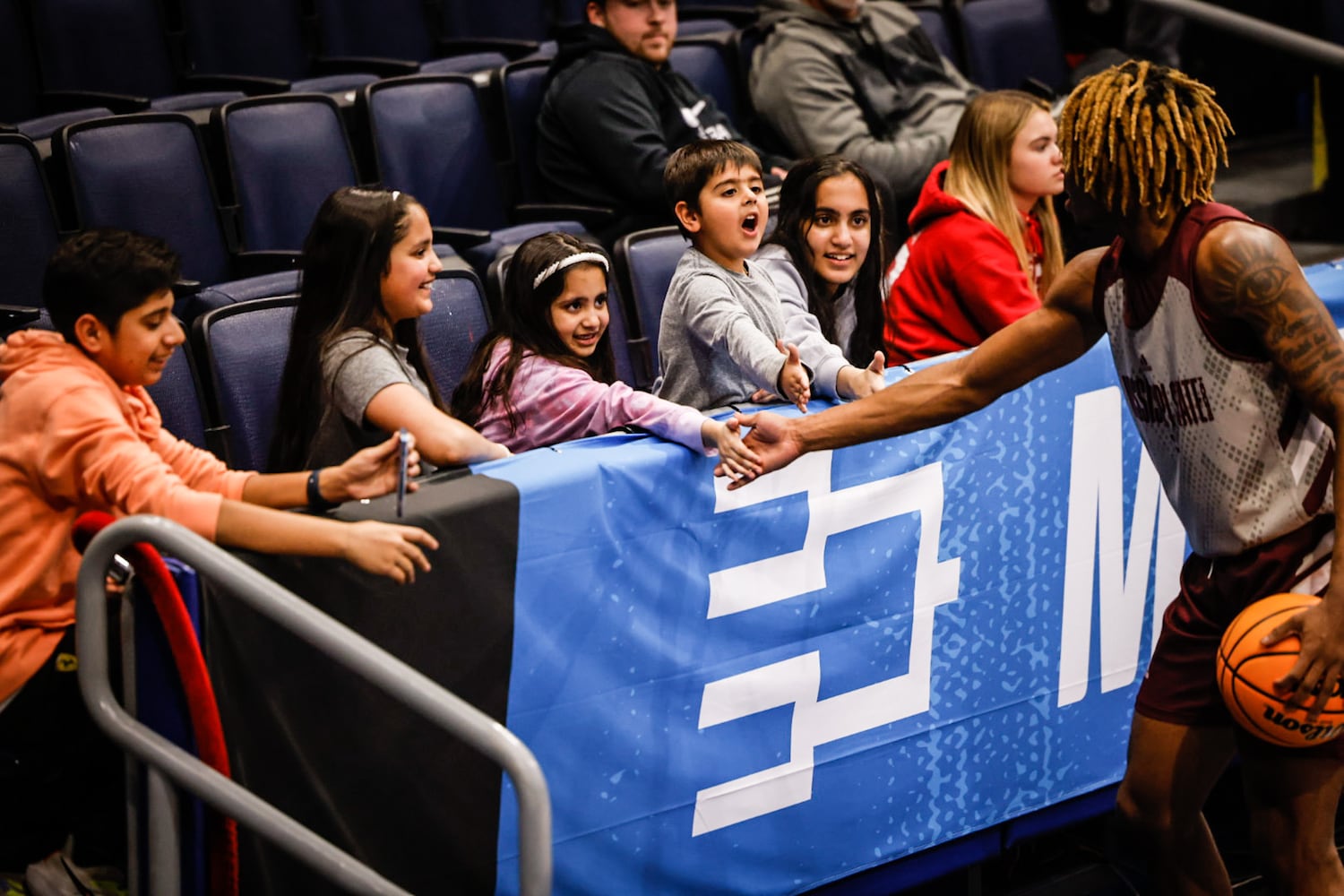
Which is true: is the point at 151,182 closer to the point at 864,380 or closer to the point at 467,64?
the point at 467,64

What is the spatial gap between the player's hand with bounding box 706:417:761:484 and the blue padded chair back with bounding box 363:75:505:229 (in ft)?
8.10

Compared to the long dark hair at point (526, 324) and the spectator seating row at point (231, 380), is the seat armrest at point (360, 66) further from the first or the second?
the long dark hair at point (526, 324)

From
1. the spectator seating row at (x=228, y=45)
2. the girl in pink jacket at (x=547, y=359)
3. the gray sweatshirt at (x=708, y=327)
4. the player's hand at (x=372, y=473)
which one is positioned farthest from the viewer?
the spectator seating row at (x=228, y=45)

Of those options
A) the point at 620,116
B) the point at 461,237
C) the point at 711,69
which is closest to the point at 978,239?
the point at 620,116

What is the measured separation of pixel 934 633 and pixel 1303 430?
2.83 ft

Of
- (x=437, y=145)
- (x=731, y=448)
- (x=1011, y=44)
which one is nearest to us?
(x=731, y=448)

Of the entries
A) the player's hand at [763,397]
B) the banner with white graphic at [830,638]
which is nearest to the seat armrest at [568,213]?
the player's hand at [763,397]

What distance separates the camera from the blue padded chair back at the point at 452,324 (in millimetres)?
3797

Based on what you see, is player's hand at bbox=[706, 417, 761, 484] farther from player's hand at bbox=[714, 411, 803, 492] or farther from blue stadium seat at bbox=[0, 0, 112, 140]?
blue stadium seat at bbox=[0, 0, 112, 140]

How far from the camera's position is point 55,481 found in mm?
A: 2277

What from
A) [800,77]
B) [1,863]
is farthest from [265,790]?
[800,77]

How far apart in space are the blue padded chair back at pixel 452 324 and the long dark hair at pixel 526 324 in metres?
0.64

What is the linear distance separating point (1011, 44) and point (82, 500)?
5.01 metres

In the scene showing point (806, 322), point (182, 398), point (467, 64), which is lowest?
point (182, 398)
